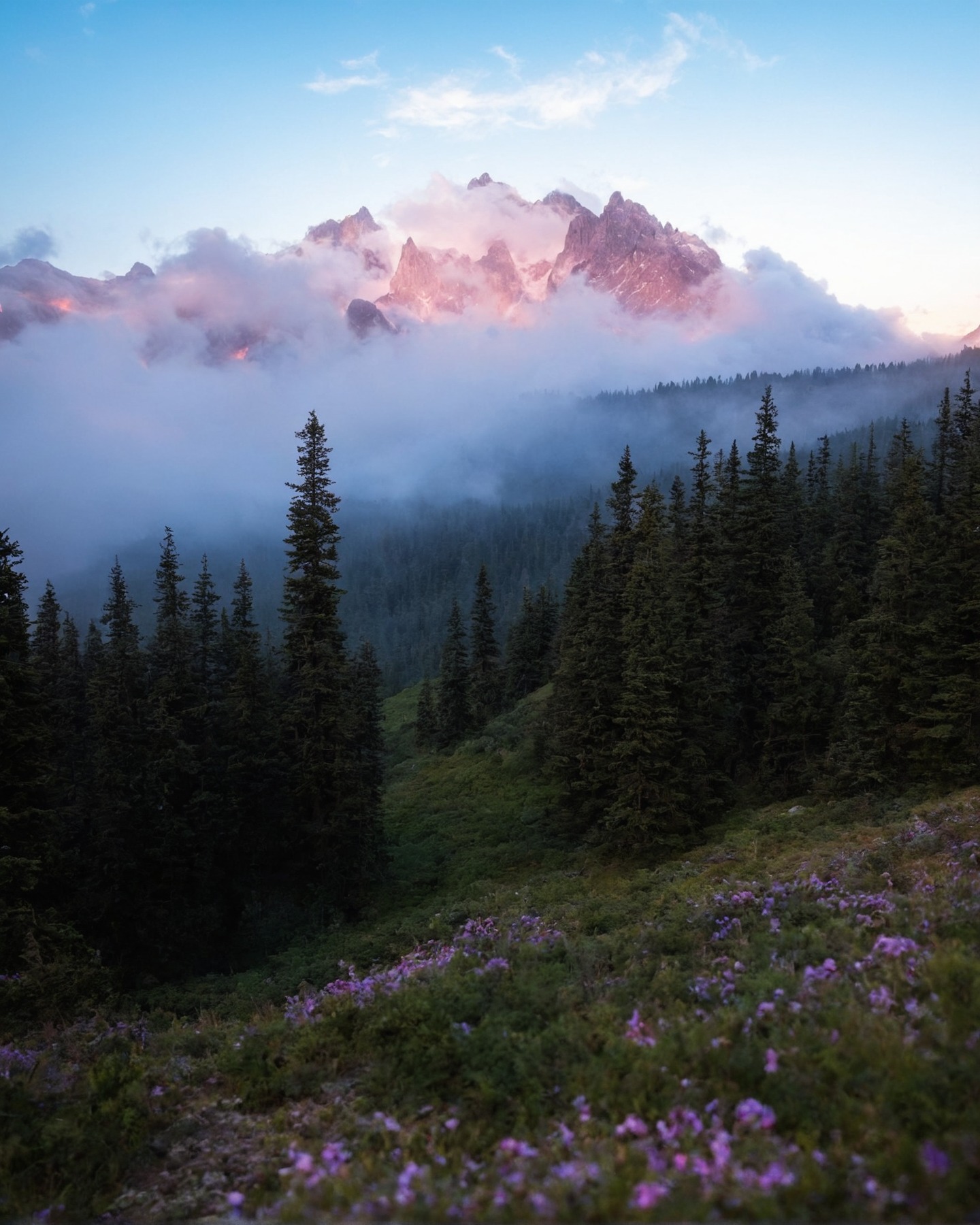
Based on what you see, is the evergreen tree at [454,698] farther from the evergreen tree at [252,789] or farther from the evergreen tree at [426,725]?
the evergreen tree at [252,789]

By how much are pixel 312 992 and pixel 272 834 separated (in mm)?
17258

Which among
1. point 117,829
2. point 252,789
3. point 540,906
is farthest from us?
point 252,789

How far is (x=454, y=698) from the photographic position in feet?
197

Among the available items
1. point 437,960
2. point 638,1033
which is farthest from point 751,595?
point 638,1033

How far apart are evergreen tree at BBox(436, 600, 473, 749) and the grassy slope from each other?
47694 millimetres

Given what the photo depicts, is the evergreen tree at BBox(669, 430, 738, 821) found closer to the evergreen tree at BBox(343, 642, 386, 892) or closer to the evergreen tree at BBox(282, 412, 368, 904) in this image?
the evergreen tree at BBox(343, 642, 386, 892)

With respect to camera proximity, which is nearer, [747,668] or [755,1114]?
[755,1114]

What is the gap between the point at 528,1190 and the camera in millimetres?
4465

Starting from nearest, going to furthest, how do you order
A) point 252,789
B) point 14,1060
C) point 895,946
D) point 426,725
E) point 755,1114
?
point 755,1114 < point 895,946 < point 14,1060 < point 252,789 < point 426,725

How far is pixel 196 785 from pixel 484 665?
39.3 meters

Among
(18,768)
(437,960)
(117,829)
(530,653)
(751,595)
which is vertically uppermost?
(751,595)

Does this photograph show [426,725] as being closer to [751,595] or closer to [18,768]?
[751,595]

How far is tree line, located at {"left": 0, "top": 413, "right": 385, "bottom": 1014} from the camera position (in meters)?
17.0

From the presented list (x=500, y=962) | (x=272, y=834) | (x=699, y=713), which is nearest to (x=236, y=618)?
(x=272, y=834)
